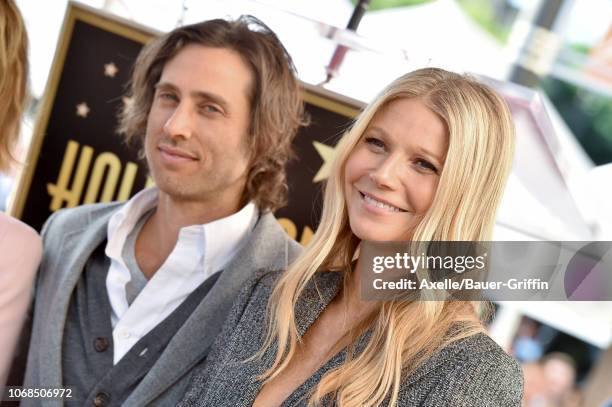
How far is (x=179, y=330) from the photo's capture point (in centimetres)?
179

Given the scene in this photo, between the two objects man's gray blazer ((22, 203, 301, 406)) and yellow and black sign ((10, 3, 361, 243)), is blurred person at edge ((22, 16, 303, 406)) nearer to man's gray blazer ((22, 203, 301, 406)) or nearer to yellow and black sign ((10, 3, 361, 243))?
man's gray blazer ((22, 203, 301, 406))

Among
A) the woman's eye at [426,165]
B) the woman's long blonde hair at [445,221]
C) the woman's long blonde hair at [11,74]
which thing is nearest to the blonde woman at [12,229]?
the woman's long blonde hair at [11,74]

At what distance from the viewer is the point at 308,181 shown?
2305mm

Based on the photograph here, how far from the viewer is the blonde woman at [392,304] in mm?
1452

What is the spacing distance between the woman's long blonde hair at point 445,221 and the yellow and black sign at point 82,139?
805mm

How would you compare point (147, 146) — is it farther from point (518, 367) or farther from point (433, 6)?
point (433, 6)

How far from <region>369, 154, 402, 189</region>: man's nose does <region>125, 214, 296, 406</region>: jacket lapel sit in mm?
468

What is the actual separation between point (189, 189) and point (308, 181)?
437 millimetres

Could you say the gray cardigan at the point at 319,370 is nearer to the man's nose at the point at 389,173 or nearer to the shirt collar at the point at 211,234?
the shirt collar at the point at 211,234

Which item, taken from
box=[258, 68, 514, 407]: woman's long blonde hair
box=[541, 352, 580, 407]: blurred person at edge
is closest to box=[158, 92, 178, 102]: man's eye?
box=[258, 68, 514, 407]: woman's long blonde hair

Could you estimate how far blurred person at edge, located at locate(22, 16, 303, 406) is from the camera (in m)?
1.81

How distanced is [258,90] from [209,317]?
65 cm

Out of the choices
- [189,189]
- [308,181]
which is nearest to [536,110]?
[308,181]

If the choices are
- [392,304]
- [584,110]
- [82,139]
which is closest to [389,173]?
[392,304]
